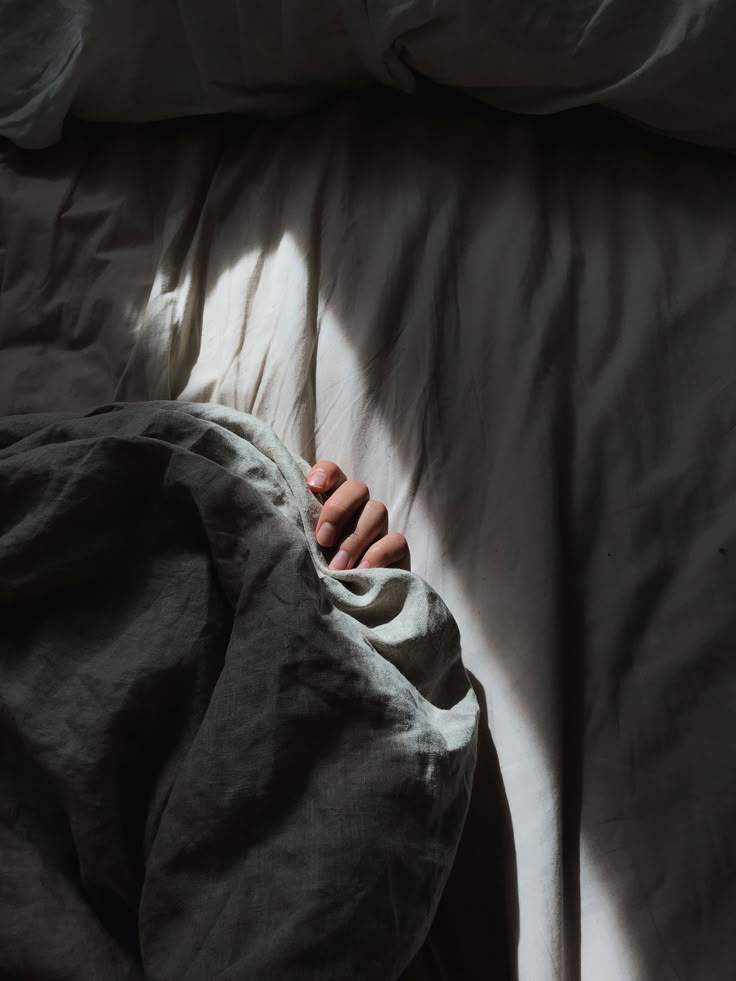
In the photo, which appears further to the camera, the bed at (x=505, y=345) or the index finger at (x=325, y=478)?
the index finger at (x=325, y=478)

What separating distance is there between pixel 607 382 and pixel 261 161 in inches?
16.6

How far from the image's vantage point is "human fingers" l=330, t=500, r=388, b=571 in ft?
2.25

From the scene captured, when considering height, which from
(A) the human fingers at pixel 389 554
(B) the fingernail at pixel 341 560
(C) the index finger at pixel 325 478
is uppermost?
(C) the index finger at pixel 325 478

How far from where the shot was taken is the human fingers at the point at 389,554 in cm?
68

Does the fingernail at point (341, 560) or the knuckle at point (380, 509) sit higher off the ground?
the knuckle at point (380, 509)

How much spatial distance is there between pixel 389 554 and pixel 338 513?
0.05 meters

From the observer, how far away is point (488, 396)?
2.41ft

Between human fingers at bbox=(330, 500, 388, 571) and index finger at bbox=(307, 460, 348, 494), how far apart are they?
1.3 inches

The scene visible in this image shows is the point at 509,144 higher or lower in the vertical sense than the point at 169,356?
higher

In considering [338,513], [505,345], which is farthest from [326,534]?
[505,345]

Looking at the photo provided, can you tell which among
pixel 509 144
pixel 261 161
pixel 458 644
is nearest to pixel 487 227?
pixel 509 144

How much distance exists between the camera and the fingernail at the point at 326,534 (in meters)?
0.69

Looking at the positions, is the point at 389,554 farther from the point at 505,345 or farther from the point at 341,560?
the point at 505,345

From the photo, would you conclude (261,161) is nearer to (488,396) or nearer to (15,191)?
(15,191)
